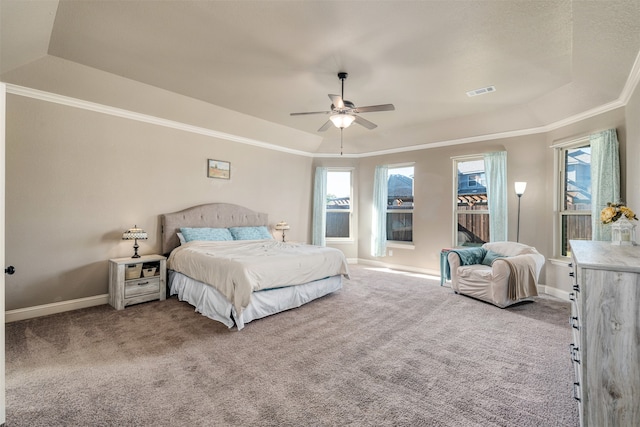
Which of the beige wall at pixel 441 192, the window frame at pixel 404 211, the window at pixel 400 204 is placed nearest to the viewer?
the beige wall at pixel 441 192

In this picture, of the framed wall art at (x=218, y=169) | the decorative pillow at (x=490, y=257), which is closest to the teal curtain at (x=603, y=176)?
the decorative pillow at (x=490, y=257)

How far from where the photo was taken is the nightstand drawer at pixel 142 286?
3805mm

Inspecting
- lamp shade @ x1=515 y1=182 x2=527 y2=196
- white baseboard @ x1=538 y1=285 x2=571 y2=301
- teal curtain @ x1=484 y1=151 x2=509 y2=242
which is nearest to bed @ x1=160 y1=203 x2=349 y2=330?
teal curtain @ x1=484 y1=151 x2=509 y2=242

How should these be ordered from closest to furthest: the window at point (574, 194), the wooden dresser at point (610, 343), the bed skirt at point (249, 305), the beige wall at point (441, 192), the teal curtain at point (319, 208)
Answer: the wooden dresser at point (610, 343)
the bed skirt at point (249, 305)
the window at point (574, 194)
the beige wall at point (441, 192)
the teal curtain at point (319, 208)

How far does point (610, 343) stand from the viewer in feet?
4.81

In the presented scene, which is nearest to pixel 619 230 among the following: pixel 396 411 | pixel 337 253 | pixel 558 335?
pixel 558 335

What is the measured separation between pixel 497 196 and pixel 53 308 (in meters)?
6.75

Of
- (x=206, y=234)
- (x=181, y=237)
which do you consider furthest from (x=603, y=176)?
(x=181, y=237)

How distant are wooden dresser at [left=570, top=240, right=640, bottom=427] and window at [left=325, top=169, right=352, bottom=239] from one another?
576 cm

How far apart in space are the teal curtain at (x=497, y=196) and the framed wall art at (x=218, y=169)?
480 cm

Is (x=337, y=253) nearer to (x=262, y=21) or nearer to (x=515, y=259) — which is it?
(x=515, y=259)

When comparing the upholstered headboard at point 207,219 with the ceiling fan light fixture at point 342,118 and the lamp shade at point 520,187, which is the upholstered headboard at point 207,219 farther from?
the lamp shade at point 520,187

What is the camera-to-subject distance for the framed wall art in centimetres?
521

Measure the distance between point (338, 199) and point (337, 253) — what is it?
3.06 meters
